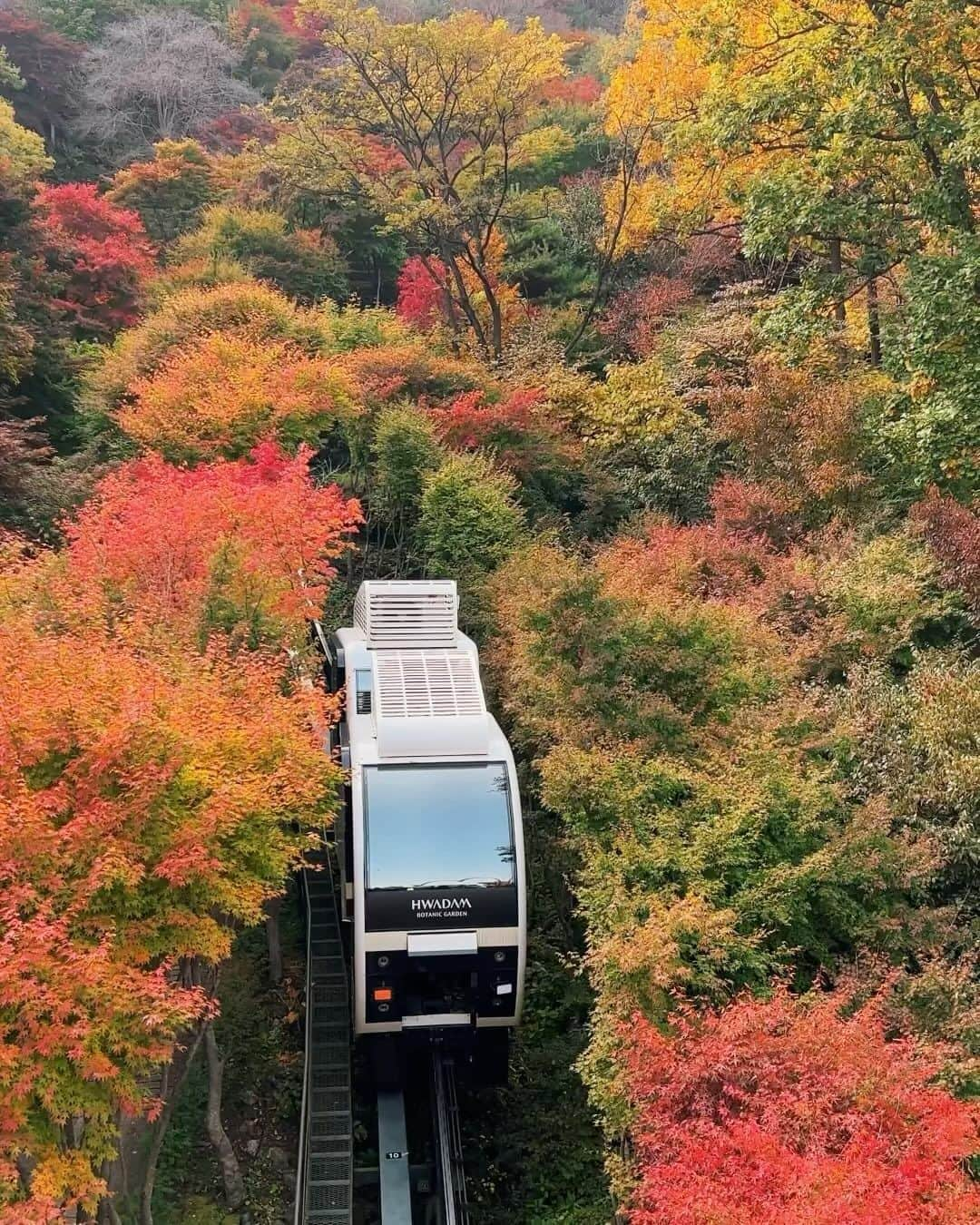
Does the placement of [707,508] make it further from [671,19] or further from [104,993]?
[104,993]

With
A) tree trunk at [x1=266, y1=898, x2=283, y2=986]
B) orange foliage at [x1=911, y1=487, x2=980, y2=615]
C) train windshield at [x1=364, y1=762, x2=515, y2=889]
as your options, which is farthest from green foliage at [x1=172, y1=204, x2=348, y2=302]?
train windshield at [x1=364, y1=762, x2=515, y2=889]

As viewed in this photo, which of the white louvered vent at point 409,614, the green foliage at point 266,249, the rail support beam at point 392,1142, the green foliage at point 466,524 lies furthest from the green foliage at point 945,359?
the green foliage at point 266,249

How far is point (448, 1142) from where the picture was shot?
36.8 feet

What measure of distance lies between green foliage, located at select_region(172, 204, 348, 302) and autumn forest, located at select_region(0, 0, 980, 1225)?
267mm

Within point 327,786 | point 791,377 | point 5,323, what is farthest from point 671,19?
point 327,786

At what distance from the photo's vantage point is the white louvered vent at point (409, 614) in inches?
551

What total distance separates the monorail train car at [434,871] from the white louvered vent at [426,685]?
2cm

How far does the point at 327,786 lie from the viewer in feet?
35.4

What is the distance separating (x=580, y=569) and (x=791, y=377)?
8.01 meters

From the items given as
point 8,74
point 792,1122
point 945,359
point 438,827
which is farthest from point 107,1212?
point 8,74

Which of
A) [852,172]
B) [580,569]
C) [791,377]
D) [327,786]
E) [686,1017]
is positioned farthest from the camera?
[791,377]

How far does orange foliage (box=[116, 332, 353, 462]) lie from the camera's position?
20281mm

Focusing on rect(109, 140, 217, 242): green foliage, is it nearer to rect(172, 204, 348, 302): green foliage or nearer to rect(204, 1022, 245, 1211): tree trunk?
rect(172, 204, 348, 302): green foliage

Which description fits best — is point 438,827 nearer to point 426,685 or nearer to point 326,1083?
point 426,685
